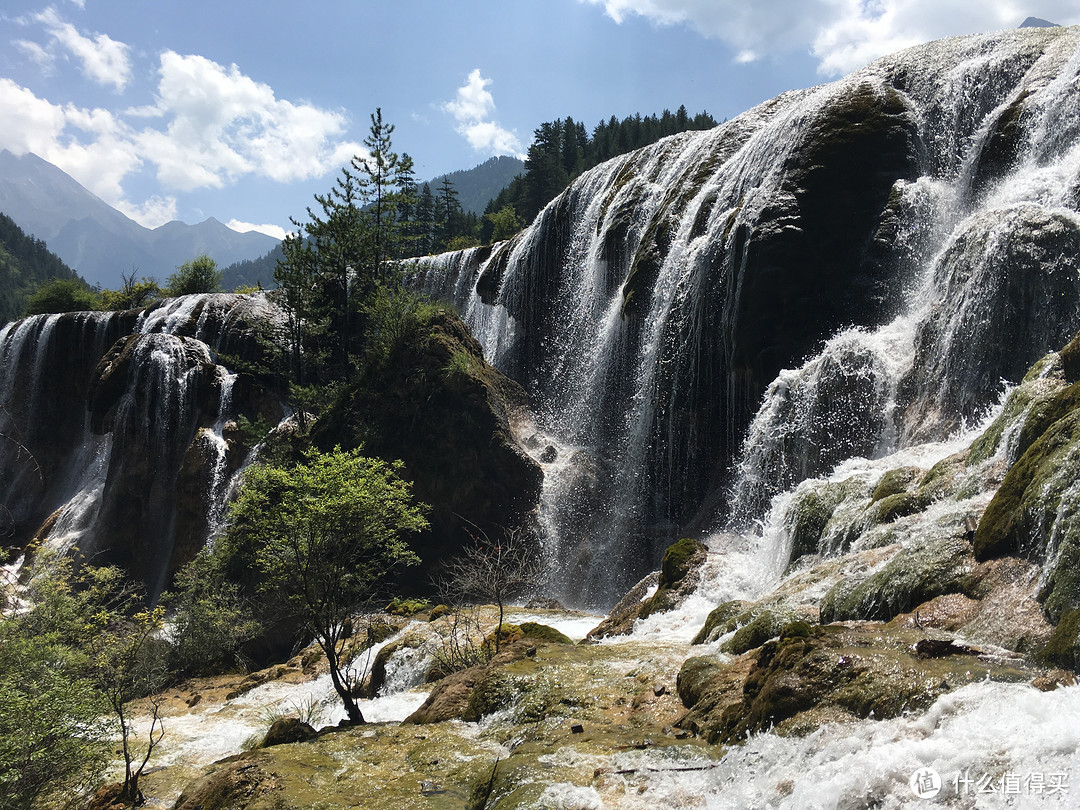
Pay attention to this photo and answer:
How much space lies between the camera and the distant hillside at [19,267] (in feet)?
382

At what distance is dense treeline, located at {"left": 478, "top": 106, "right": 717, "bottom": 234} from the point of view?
236 ft

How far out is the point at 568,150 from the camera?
81188 millimetres

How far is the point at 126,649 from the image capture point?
37.8ft

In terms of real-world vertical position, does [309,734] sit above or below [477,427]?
below

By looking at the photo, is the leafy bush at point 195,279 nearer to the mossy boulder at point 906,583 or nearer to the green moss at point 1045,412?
the mossy boulder at point 906,583

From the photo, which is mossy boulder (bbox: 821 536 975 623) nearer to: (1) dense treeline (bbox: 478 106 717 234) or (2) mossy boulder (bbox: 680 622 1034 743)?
(2) mossy boulder (bbox: 680 622 1034 743)

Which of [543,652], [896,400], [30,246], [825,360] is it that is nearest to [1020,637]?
[543,652]

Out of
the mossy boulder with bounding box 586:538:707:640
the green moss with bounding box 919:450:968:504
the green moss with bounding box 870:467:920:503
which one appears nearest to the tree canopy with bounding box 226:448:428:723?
the mossy boulder with bounding box 586:538:707:640

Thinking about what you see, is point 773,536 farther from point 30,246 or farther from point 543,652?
point 30,246

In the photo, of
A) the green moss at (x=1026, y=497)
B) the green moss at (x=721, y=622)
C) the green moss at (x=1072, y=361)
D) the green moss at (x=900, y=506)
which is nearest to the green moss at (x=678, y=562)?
the green moss at (x=721, y=622)

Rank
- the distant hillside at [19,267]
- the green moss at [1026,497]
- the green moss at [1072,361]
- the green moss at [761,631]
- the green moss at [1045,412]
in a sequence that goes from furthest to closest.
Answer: the distant hillside at [19,267]
the green moss at [1072,361]
the green moss at [1045,412]
the green moss at [761,631]
the green moss at [1026,497]

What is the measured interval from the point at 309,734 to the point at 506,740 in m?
3.36

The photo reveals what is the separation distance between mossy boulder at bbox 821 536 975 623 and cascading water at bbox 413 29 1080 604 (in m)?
7.47

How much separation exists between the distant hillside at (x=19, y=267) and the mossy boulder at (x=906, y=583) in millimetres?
134216
